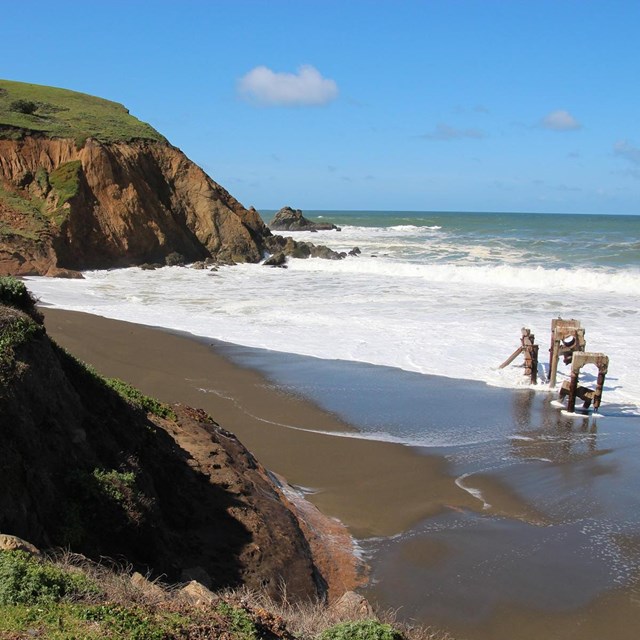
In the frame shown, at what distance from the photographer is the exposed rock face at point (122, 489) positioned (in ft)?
19.8

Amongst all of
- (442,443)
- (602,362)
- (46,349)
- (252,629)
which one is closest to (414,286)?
(602,362)

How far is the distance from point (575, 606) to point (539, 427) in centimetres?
620

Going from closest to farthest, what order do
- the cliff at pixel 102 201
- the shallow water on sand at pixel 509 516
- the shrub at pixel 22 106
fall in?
the shallow water on sand at pixel 509 516 → the cliff at pixel 102 201 → the shrub at pixel 22 106

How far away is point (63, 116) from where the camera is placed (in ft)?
151

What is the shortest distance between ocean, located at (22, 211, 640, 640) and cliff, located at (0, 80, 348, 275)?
8.42 feet

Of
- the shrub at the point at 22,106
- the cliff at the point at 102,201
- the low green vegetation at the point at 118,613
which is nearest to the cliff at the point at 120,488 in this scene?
the low green vegetation at the point at 118,613

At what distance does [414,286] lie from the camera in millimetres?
33625

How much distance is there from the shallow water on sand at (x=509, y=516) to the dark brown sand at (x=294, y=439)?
1.01 ft

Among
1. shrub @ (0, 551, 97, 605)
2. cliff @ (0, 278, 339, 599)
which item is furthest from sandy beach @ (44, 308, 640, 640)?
shrub @ (0, 551, 97, 605)

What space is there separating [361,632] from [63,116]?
47.0m

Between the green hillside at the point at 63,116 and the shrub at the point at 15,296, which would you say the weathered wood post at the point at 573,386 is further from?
the green hillside at the point at 63,116

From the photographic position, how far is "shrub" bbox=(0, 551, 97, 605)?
13.8 feet

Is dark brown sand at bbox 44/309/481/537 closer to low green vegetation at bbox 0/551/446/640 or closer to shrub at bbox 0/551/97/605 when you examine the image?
low green vegetation at bbox 0/551/446/640

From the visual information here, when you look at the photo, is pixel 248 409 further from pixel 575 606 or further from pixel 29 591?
pixel 29 591
